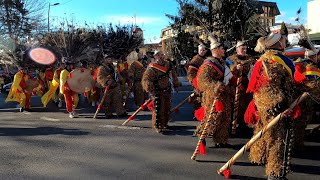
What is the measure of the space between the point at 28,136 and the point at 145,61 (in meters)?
6.73

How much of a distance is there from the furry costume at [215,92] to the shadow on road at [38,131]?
3.54 metres

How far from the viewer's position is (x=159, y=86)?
8.55 m

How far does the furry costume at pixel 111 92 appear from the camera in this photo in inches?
434

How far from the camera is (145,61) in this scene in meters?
14.9

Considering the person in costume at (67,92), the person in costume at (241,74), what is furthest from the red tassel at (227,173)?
the person in costume at (67,92)

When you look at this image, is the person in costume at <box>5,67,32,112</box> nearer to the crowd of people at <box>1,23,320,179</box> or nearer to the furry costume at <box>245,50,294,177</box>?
the crowd of people at <box>1,23,320,179</box>

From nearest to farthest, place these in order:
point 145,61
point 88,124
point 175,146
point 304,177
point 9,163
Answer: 1. point 304,177
2. point 9,163
3. point 175,146
4. point 88,124
5. point 145,61

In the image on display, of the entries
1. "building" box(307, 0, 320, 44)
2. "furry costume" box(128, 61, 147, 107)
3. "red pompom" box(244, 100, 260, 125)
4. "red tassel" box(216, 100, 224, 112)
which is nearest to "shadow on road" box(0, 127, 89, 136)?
"furry costume" box(128, 61, 147, 107)

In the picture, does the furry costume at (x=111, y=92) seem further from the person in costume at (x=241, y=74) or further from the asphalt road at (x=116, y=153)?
the person in costume at (x=241, y=74)

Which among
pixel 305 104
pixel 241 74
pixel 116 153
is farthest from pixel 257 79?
pixel 116 153

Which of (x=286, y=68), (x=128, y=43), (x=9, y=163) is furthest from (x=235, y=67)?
(x=128, y=43)

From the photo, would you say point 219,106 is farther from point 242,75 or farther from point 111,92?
point 111,92

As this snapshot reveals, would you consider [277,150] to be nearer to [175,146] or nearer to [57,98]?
[175,146]

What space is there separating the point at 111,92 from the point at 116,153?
4430 mm
